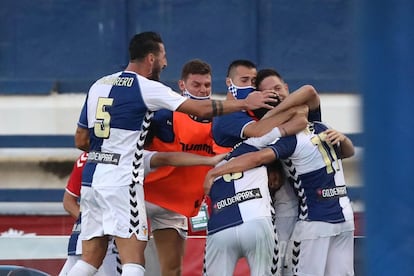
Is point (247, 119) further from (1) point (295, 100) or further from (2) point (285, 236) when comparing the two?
(2) point (285, 236)

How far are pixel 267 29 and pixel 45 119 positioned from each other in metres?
1.94

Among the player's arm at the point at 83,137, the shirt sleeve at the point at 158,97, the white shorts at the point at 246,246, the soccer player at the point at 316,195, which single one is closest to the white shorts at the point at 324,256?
the soccer player at the point at 316,195

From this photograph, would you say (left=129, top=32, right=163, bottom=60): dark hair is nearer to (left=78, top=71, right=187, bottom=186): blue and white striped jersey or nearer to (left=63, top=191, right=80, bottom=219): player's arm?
(left=78, top=71, right=187, bottom=186): blue and white striped jersey

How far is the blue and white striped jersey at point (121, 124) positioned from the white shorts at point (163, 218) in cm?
61

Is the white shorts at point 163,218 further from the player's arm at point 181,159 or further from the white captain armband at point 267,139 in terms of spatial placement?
the white captain armband at point 267,139

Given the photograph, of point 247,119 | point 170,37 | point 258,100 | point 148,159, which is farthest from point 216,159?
point 170,37

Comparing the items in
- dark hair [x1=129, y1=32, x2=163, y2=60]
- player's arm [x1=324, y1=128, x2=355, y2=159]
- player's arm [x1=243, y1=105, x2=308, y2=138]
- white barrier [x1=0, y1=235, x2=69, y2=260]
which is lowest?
white barrier [x1=0, y1=235, x2=69, y2=260]

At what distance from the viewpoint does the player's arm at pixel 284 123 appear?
5.87 m

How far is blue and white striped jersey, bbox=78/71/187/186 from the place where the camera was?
18.8 feet

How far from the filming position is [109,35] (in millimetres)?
8734

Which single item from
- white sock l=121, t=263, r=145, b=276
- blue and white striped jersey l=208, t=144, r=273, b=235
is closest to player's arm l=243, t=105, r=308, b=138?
blue and white striped jersey l=208, t=144, r=273, b=235

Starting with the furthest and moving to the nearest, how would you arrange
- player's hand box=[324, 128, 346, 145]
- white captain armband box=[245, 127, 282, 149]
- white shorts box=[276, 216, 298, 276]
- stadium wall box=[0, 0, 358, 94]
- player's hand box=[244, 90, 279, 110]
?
stadium wall box=[0, 0, 358, 94], white shorts box=[276, 216, 298, 276], player's hand box=[324, 128, 346, 145], white captain armband box=[245, 127, 282, 149], player's hand box=[244, 90, 279, 110]

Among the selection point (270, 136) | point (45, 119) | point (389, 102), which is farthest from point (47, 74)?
point (389, 102)

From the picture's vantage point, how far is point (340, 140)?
605cm
